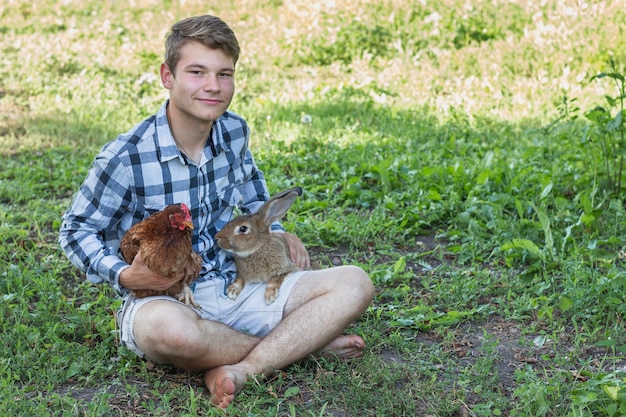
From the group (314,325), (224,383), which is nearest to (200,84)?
(314,325)

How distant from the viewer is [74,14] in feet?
39.8

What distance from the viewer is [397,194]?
233 inches

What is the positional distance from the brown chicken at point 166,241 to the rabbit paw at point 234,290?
1.18 feet

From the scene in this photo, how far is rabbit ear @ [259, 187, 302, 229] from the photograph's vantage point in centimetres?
408

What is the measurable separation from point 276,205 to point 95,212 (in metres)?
0.87

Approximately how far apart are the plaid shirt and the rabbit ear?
21 cm

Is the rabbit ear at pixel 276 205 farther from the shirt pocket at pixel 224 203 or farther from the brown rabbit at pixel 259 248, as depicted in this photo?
the shirt pocket at pixel 224 203

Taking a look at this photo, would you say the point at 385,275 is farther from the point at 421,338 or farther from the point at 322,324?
the point at 322,324

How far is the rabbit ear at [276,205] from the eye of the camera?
408cm

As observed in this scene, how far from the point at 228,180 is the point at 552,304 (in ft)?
6.01

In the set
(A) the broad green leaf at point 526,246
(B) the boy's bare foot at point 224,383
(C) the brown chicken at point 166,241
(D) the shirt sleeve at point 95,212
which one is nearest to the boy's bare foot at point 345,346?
(B) the boy's bare foot at point 224,383

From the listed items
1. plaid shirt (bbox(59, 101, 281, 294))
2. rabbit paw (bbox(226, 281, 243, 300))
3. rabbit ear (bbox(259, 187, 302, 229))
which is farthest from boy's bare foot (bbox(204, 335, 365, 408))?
rabbit ear (bbox(259, 187, 302, 229))

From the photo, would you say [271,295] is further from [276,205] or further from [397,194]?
[397,194]

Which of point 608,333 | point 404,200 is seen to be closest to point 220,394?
point 608,333
